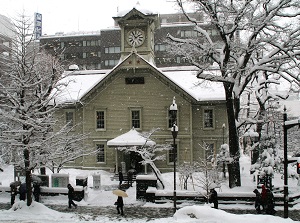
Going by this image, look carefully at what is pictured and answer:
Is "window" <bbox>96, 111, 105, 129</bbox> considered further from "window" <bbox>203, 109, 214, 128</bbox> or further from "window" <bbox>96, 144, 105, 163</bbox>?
"window" <bbox>203, 109, 214, 128</bbox>

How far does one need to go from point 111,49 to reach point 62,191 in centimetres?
6715

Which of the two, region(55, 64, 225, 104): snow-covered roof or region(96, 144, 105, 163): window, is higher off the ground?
region(55, 64, 225, 104): snow-covered roof

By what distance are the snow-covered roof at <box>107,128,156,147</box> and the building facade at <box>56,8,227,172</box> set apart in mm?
1195

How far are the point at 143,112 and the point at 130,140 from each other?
3628mm

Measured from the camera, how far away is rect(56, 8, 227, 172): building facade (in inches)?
1346

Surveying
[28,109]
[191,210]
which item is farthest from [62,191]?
[191,210]

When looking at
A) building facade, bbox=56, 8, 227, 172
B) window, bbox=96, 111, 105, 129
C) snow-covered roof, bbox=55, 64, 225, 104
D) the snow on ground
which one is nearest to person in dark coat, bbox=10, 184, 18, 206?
the snow on ground

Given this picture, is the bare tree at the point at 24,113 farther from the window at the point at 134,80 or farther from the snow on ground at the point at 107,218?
the window at the point at 134,80

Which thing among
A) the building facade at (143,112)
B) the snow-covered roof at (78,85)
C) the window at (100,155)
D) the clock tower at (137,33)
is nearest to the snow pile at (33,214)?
the building facade at (143,112)

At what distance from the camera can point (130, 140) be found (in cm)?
3234

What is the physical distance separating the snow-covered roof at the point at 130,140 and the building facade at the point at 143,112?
1.19 metres

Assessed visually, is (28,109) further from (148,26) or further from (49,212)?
(148,26)

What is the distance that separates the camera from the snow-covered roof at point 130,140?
3190 centimetres

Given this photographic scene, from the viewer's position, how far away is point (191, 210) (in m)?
17.2
